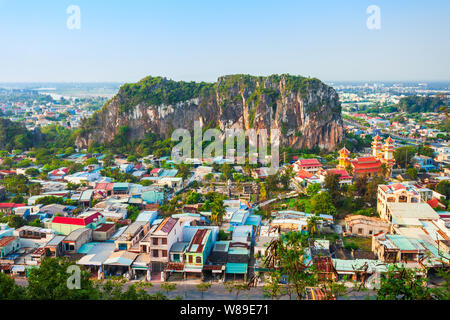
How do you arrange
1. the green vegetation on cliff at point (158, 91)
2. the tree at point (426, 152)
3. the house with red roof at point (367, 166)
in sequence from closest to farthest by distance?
the house with red roof at point (367, 166)
the tree at point (426, 152)
the green vegetation on cliff at point (158, 91)

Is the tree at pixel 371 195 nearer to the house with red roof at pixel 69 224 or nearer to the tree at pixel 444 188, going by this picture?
the tree at pixel 444 188

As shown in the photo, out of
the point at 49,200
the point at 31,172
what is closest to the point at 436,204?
the point at 49,200

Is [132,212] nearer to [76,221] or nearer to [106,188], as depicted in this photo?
[76,221]

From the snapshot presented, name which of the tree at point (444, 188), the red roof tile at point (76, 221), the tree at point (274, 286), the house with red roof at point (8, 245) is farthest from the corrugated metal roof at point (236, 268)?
the tree at point (444, 188)

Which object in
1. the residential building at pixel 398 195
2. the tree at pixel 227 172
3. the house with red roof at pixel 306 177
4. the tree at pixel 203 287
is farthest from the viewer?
the tree at pixel 227 172

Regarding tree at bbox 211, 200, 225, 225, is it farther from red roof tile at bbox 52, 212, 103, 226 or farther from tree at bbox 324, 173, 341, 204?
tree at bbox 324, 173, 341, 204

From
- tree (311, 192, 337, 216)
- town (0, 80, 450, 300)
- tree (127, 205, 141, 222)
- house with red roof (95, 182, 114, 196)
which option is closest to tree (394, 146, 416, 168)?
town (0, 80, 450, 300)
